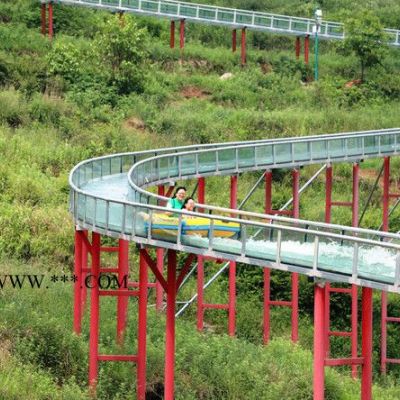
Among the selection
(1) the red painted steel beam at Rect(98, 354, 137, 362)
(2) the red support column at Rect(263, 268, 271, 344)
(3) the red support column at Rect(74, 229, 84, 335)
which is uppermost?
(3) the red support column at Rect(74, 229, 84, 335)

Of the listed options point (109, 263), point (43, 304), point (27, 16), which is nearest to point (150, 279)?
point (109, 263)

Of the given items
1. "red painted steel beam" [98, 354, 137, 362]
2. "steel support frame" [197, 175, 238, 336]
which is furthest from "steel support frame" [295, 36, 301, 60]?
"red painted steel beam" [98, 354, 137, 362]

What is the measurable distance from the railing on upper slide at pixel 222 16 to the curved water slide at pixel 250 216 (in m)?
22.5

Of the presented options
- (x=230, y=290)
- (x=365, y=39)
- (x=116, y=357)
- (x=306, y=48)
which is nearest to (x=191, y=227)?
(x=116, y=357)

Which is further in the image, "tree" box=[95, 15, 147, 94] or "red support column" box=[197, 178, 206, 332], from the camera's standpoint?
"tree" box=[95, 15, 147, 94]

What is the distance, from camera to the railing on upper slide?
227ft

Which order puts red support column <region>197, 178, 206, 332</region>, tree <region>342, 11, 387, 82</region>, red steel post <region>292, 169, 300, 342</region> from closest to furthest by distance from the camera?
1. red support column <region>197, 178, 206, 332</region>
2. red steel post <region>292, 169, 300, 342</region>
3. tree <region>342, 11, 387, 82</region>

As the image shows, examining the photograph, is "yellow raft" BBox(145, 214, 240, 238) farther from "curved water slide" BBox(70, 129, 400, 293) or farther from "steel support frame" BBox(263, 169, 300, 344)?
"steel support frame" BBox(263, 169, 300, 344)

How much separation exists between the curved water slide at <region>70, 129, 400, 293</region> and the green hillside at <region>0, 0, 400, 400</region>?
3621mm

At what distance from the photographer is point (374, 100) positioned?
2709 inches

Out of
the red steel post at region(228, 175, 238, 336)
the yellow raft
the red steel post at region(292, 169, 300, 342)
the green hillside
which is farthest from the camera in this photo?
the red steel post at region(292, 169, 300, 342)

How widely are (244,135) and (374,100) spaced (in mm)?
9428

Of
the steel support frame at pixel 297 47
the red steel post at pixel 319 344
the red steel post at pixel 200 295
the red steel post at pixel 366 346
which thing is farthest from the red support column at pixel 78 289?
the steel support frame at pixel 297 47

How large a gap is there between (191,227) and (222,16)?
3791 centimetres
